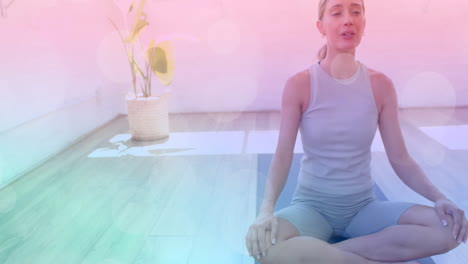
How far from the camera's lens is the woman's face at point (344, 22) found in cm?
115

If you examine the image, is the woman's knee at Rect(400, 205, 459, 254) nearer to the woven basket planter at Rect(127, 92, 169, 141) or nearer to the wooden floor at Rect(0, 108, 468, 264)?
the wooden floor at Rect(0, 108, 468, 264)

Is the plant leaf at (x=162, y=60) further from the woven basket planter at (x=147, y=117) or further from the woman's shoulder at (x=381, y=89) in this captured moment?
the woman's shoulder at (x=381, y=89)

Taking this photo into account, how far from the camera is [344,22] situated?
1141 millimetres

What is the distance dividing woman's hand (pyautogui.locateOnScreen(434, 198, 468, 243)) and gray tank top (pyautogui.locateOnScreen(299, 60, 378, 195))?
204 mm

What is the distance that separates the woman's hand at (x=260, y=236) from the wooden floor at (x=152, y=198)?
54 cm

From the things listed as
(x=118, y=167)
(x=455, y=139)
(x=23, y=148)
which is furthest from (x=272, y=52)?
(x=23, y=148)

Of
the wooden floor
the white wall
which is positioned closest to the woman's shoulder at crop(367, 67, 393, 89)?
the wooden floor

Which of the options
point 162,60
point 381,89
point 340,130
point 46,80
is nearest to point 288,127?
point 340,130

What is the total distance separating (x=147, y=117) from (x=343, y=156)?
2.29 meters

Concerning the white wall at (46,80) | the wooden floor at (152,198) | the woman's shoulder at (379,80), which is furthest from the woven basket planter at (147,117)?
the woman's shoulder at (379,80)

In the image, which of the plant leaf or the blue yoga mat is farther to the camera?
the plant leaf

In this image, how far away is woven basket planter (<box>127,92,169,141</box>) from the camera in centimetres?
324

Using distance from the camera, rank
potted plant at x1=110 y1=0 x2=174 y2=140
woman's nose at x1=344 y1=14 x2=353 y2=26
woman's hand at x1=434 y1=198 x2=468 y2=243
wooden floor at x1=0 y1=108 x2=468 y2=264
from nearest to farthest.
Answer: woman's hand at x1=434 y1=198 x2=468 y2=243 → woman's nose at x1=344 y1=14 x2=353 y2=26 → wooden floor at x1=0 y1=108 x2=468 y2=264 → potted plant at x1=110 y1=0 x2=174 y2=140

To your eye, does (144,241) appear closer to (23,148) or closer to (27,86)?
(23,148)
